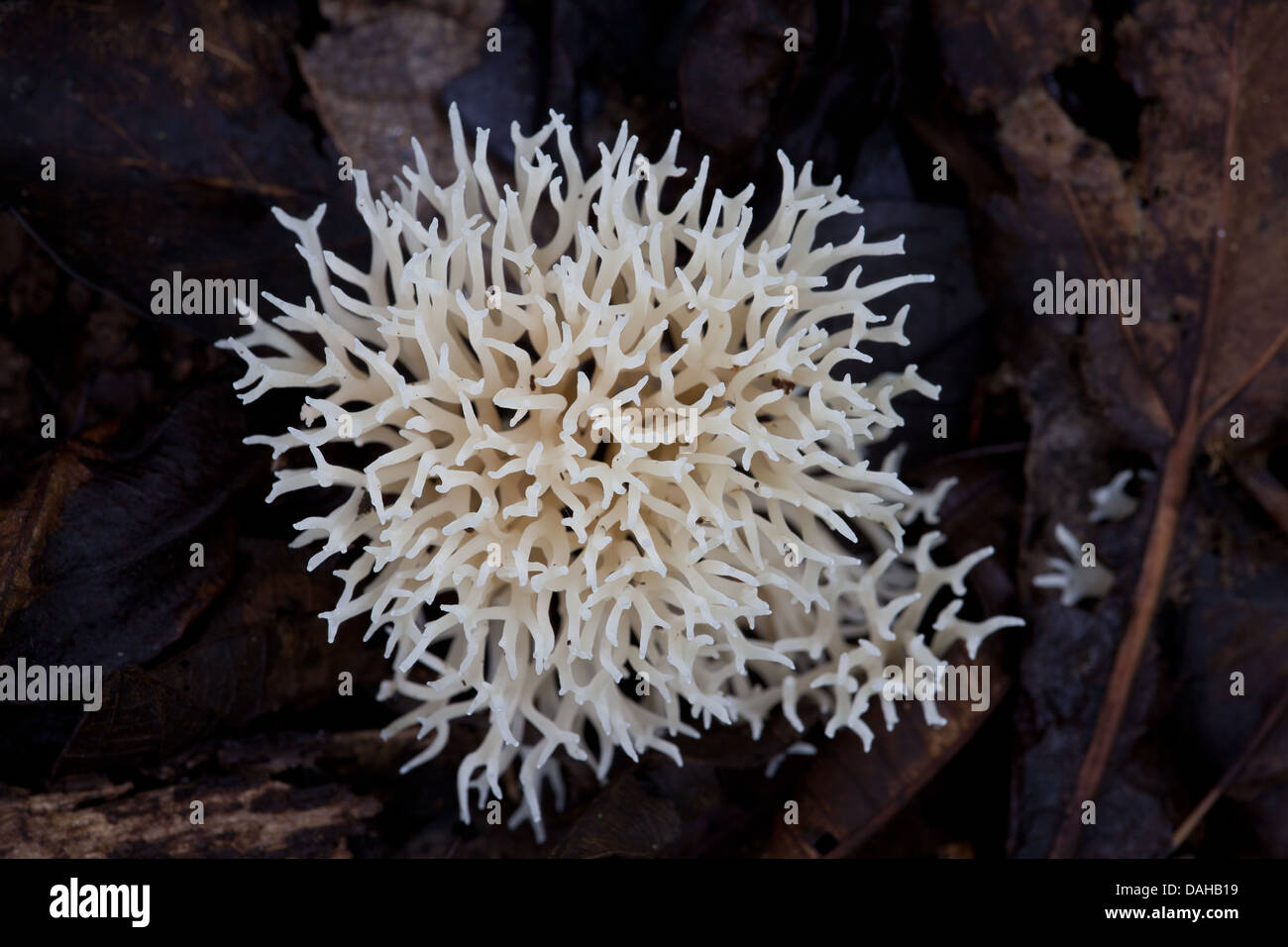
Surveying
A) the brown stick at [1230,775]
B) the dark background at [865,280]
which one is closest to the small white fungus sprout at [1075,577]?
the dark background at [865,280]

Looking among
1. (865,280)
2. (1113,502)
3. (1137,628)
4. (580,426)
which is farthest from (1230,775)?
(580,426)

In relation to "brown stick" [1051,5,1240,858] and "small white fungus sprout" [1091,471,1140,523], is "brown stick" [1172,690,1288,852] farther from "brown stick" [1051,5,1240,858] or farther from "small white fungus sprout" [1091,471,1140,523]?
"small white fungus sprout" [1091,471,1140,523]

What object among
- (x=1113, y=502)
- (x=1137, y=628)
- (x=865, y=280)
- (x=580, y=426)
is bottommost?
(x=1137, y=628)

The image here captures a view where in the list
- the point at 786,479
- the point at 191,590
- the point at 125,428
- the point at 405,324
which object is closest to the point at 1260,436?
the point at 786,479

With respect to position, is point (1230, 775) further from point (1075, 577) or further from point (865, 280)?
point (865, 280)

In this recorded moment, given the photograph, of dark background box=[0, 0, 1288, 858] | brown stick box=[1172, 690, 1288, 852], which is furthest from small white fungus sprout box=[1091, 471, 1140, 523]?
brown stick box=[1172, 690, 1288, 852]

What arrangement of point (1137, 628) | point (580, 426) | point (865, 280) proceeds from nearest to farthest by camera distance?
point (580, 426) → point (1137, 628) → point (865, 280)

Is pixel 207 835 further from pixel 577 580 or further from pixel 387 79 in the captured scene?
pixel 387 79
